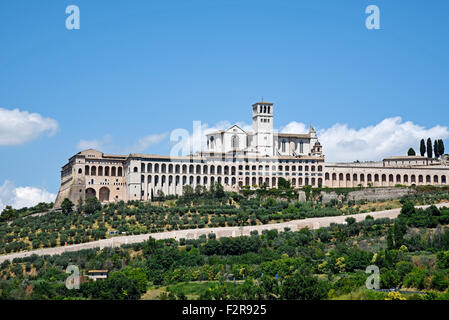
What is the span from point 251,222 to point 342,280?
24905mm

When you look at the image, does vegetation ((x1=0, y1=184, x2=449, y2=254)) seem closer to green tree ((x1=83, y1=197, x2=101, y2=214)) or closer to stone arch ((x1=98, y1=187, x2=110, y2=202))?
green tree ((x1=83, y1=197, x2=101, y2=214))

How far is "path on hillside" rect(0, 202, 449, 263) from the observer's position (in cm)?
5562

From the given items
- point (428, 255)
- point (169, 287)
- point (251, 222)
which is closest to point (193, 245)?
point (251, 222)

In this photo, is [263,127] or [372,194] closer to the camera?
[372,194]

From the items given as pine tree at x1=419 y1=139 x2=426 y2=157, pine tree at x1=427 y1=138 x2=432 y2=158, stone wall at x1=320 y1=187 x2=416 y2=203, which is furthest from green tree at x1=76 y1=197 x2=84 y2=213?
pine tree at x1=427 y1=138 x2=432 y2=158

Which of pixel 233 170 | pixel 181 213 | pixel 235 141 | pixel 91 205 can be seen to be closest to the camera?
pixel 181 213

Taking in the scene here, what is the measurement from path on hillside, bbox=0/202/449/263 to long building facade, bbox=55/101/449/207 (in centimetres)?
1733

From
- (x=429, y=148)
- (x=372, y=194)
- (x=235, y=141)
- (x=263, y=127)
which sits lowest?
(x=372, y=194)

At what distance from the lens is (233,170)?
82.6 metres

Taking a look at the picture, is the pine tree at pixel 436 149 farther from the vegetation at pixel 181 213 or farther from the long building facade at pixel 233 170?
the vegetation at pixel 181 213

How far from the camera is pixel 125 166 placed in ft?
260

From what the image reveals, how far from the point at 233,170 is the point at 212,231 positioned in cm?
2312

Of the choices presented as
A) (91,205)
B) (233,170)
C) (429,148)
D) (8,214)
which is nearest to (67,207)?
(91,205)

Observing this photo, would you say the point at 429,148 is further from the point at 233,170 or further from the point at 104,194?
the point at 104,194
